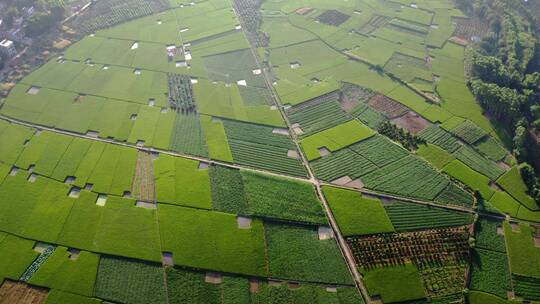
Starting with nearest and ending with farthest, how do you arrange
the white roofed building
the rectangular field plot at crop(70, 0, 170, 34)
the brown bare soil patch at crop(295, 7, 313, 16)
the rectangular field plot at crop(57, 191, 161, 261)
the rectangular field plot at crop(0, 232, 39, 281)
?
the rectangular field plot at crop(0, 232, 39, 281), the rectangular field plot at crop(57, 191, 161, 261), the white roofed building, the rectangular field plot at crop(70, 0, 170, 34), the brown bare soil patch at crop(295, 7, 313, 16)

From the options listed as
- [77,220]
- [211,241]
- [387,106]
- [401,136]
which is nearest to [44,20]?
[77,220]

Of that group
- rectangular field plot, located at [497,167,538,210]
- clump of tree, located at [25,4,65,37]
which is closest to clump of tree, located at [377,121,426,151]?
rectangular field plot, located at [497,167,538,210]

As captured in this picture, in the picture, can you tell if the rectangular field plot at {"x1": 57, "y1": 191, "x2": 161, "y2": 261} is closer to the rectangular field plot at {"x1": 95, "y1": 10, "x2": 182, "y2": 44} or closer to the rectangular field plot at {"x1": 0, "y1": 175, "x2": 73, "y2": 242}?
the rectangular field plot at {"x1": 0, "y1": 175, "x2": 73, "y2": 242}

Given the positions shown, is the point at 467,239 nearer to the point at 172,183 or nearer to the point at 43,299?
the point at 172,183

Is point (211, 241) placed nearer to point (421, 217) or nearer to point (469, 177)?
point (421, 217)

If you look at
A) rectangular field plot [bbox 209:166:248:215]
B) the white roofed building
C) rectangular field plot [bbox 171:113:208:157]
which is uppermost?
the white roofed building

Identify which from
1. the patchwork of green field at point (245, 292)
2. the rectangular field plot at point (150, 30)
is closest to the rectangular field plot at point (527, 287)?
the patchwork of green field at point (245, 292)

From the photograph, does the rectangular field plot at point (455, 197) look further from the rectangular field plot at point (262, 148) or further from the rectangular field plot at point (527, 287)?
the rectangular field plot at point (262, 148)
